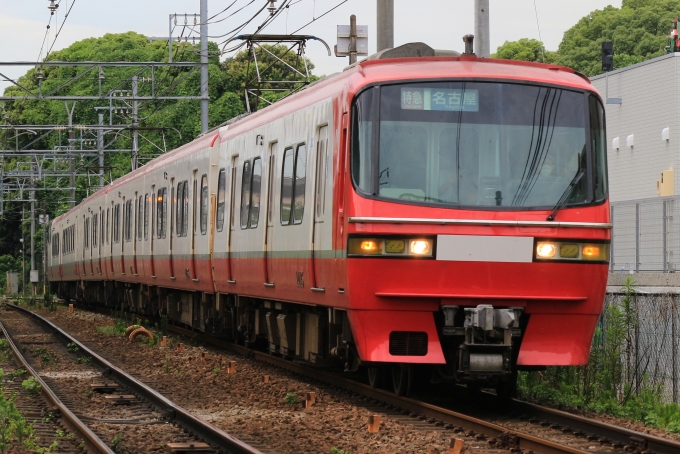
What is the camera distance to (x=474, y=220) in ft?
31.9

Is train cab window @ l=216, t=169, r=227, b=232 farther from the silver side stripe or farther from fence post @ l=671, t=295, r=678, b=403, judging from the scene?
fence post @ l=671, t=295, r=678, b=403

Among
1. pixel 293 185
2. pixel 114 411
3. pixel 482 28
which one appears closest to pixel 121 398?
pixel 114 411

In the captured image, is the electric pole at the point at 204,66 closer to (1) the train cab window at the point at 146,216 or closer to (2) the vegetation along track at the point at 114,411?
(1) the train cab window at the point at 146,216

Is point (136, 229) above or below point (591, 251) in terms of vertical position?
above

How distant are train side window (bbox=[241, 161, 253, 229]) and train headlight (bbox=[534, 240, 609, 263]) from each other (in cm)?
533

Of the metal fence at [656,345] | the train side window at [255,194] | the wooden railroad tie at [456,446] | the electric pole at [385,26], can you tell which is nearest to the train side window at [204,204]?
the train side window at [255,194]

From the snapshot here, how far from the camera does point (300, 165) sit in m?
12.1

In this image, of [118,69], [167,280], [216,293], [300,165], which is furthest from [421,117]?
[118,69]

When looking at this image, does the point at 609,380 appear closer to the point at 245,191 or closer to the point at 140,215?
the point at 245,191

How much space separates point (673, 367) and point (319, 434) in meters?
3.74

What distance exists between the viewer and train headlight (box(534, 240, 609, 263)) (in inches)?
389

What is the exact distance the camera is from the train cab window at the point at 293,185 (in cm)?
1195

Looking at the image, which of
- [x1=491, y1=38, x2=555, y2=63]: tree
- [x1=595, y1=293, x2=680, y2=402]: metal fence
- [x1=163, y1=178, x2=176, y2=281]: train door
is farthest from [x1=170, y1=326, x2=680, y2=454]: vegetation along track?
[x1=491, y1=38, x2=555, y2=63]: tree

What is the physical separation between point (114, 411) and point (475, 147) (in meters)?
4.19
